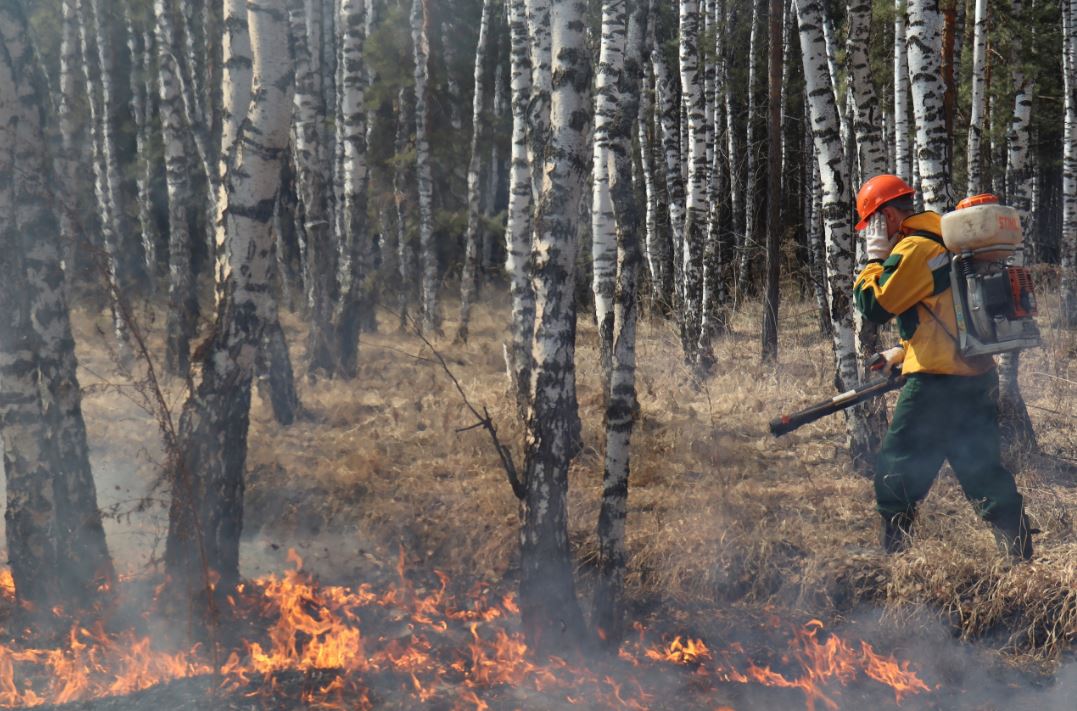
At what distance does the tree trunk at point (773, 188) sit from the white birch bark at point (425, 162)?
5.60m

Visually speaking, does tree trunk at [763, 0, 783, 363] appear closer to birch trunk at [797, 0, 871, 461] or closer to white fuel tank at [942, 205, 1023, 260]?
birch trunk at [797, 0, 871, 461]

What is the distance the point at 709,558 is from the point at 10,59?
16.3 ft

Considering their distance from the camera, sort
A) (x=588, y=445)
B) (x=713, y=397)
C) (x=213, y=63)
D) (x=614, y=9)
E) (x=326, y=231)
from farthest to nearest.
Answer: (x=213, y=63) → (x=326, y=231) → (x=713, y=397) → (x=588, y=445) → (x=614, y=9)

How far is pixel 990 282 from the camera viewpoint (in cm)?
456

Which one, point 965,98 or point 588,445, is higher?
point 965,98

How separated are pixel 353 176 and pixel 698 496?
6703 mm

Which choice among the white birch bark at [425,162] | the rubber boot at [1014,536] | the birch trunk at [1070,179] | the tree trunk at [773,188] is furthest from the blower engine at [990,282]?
the white birch bark at [425,162]

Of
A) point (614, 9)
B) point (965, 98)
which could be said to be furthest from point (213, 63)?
point (965, 98)

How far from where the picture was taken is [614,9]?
5145mm

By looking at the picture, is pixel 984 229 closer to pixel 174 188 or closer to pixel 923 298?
pixel 923 298

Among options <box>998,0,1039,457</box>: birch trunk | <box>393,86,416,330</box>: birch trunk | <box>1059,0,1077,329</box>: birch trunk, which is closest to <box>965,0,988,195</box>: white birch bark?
<box>998,0,1039,457</box>: birch trunk

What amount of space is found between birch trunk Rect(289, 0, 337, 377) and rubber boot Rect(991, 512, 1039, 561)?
26.1ft

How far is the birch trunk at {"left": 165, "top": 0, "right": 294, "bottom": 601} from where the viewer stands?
4.84 m

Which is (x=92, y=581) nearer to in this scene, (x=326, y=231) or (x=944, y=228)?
(x=944, y=228)
